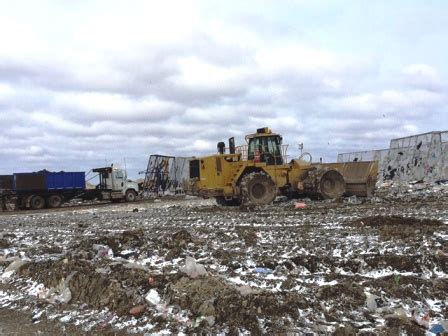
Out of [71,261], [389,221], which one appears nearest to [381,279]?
[71,261]

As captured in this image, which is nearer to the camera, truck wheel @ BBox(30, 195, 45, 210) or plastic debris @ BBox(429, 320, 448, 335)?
plastic debris @ BBox(429, 320, 448, 335)

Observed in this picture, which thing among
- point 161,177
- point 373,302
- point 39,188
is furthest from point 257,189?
point 161,177

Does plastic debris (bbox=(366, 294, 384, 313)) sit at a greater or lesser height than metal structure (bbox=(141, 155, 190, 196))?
lesser

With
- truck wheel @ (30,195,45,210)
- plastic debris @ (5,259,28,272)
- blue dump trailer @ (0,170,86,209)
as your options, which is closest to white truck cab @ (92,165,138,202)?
blue dump trailer @ (0,170,86,209)

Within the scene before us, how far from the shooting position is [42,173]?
32031mm

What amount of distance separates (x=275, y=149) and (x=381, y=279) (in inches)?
537

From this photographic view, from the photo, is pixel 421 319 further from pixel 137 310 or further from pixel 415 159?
pixel 415 159

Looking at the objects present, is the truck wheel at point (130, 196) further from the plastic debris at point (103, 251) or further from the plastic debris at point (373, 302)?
the plastic debris at point (373, 302)

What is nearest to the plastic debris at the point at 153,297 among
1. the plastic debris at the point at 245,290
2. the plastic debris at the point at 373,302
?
the plastic debris at the point at 245,290

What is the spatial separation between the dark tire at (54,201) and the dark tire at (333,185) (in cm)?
1976

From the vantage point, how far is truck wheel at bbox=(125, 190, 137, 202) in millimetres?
35438

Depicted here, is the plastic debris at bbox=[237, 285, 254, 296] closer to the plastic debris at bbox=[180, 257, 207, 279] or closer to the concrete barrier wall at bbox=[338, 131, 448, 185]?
the plastic debris at bbox=[180, 257, 207, 279]

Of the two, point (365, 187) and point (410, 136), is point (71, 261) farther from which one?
point (410, 136)

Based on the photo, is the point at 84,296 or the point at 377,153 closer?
the point at 84,296
